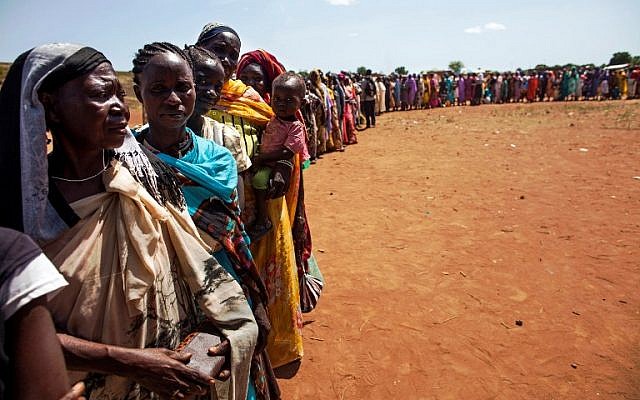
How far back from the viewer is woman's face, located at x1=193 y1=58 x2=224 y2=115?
6.68ft

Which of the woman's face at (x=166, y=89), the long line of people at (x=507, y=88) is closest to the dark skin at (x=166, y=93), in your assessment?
the woman's face at (x=166, y=89)

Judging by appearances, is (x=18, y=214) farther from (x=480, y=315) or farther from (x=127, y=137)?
(x=480, y=315)

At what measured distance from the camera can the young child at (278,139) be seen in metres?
2.58

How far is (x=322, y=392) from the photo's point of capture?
2906mm

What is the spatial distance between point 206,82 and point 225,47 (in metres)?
0.57

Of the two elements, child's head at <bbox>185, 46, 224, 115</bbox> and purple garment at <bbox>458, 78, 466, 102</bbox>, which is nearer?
child's head at <bbox>185, 46, 224, 115</bbox>

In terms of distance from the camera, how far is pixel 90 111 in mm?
1212

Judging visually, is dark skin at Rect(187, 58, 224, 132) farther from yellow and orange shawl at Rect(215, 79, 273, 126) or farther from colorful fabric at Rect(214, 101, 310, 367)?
colorful fabric at Rect(214, 101, 310, 367)

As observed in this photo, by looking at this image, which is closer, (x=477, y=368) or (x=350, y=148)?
(x=477, y=368)

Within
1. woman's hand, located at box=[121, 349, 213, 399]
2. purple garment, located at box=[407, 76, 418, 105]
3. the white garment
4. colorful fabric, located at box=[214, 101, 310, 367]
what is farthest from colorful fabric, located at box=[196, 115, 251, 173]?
purple garment, located at box=[407, 76, 418, 105]

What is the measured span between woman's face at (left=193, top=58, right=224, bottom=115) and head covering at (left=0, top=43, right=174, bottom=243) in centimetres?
90

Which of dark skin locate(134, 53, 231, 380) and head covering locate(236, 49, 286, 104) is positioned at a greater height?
head covering locate(236, 49, 286, 104)

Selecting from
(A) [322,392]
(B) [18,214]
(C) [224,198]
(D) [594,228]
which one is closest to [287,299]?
(A) [322,392]

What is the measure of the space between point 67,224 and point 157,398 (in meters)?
0.66
